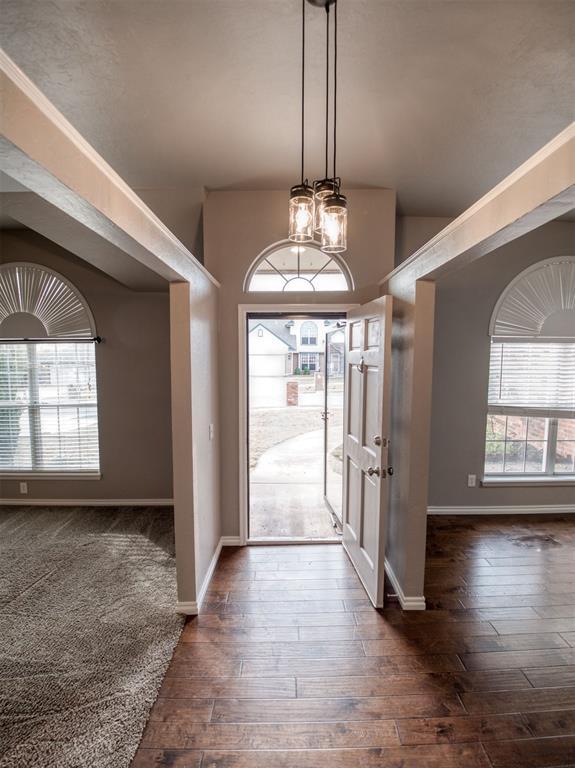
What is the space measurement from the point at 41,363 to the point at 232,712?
147 inches

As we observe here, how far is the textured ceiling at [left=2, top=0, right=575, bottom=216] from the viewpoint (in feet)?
4.76

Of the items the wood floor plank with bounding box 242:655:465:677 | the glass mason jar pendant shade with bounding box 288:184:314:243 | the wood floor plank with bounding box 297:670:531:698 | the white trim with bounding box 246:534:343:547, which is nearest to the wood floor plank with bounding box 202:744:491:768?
the wood floor plank with bounding box 297:670:531:698

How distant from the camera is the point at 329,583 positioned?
264cm

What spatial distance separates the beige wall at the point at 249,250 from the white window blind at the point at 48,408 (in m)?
1.77

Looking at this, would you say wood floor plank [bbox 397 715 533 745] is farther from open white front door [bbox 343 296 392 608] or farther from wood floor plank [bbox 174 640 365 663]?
open white front door [bbox 343 296 392 608]

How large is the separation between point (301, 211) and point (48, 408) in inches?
143

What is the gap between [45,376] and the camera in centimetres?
391

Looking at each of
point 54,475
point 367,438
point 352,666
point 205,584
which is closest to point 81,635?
point 205,584

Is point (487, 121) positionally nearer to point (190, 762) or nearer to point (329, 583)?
point (329, 583)

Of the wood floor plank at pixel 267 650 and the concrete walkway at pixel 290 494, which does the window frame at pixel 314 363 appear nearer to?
the concrete walkway at pixel 290 494

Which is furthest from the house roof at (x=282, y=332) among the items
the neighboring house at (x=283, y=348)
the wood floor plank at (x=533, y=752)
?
the wood floor plank at (x=533, y=752)

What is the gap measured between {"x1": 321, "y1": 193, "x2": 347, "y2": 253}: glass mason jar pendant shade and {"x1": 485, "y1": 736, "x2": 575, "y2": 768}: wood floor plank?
7.66 ft

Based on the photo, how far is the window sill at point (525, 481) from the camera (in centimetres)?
377

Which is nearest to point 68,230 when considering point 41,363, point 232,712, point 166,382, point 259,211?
point 259,211
